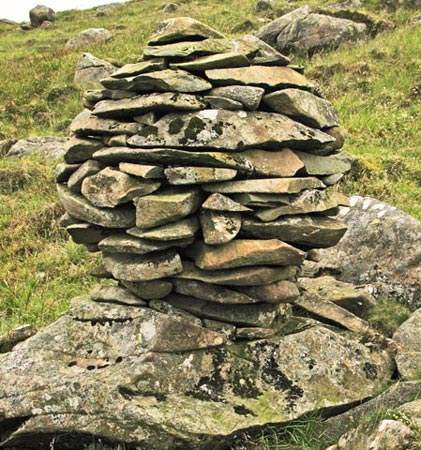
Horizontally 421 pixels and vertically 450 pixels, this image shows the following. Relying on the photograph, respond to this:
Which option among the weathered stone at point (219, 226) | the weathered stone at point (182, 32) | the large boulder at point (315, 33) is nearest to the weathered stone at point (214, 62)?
the weathered stone at point (182, 32)

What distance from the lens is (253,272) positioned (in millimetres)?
6238

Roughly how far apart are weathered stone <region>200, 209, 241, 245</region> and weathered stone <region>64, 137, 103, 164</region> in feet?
5.43

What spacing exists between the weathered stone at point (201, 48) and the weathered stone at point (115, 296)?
290cm

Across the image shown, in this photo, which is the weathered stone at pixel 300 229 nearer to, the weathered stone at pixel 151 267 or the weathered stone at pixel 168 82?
the weathered stone at pixel 151 267

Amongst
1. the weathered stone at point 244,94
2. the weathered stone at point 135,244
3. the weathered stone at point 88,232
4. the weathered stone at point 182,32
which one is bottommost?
the weathered stone at point 88,232

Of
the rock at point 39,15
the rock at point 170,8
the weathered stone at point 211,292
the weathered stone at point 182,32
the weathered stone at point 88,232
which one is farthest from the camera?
the rock at point 39,15

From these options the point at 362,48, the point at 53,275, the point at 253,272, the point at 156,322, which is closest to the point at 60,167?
the point at 156,322

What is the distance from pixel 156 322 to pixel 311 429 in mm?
2028

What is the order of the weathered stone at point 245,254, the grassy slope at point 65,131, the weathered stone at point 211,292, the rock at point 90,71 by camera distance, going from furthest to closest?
the rock at point 90,71 → the grassy slope at point 65,131 → the weathered stone at point 211,292 → the weathered stone at point 245,254

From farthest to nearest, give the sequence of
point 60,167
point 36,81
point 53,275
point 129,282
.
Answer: point 36,81, point 53,275, point 60,167, point 129,282

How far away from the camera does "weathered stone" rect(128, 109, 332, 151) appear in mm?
6219

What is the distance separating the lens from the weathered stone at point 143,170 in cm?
608

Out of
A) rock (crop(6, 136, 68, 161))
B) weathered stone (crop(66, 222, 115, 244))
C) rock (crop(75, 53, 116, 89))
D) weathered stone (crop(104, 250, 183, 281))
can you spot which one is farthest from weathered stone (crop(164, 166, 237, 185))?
rock (crop(75, 53, 116, 89))

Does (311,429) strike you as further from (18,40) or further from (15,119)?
(18,40)
